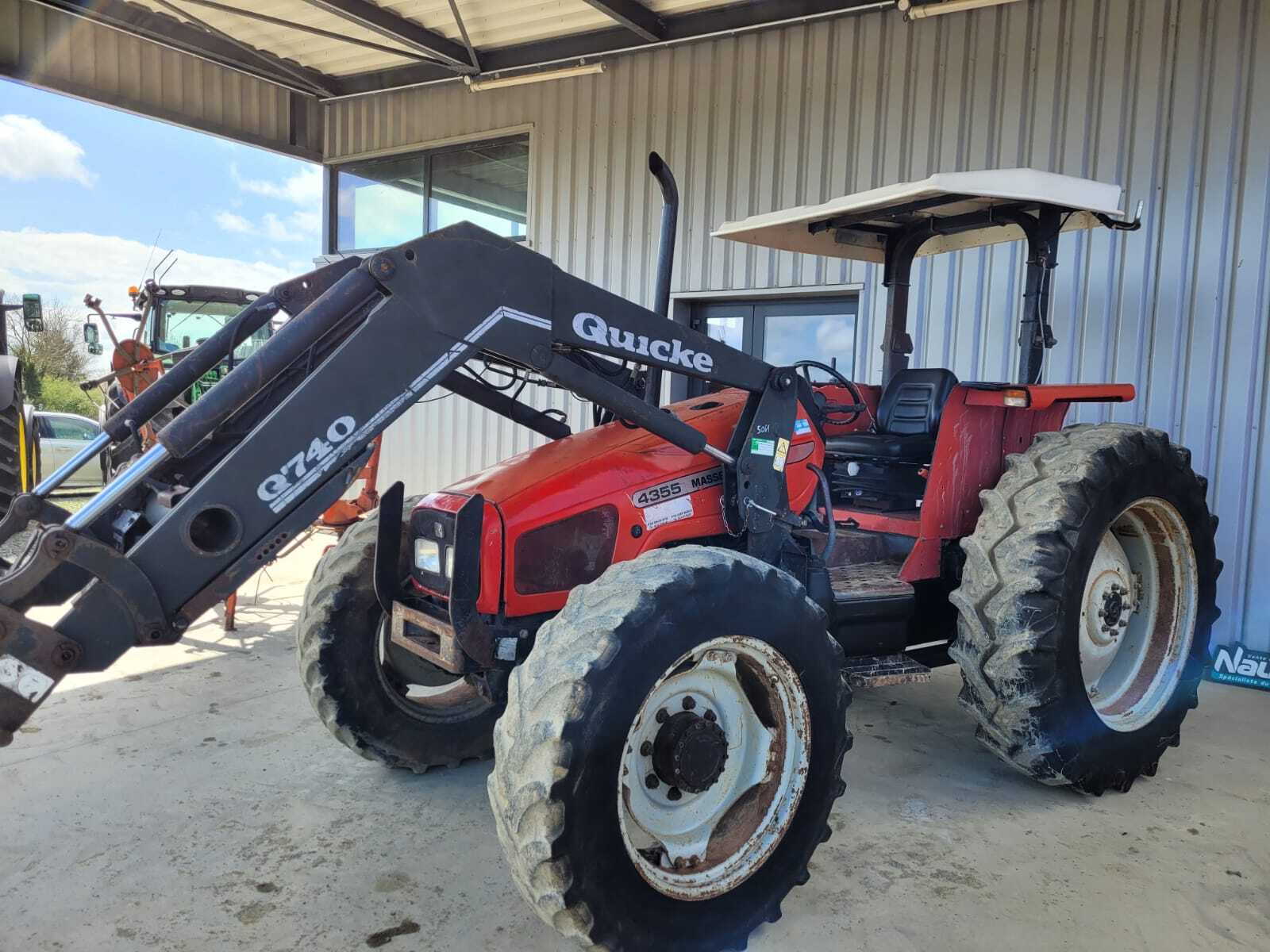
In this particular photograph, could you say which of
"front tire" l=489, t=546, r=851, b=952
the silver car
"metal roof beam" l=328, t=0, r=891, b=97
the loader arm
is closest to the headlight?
the loader arm

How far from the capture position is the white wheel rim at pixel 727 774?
2.43m

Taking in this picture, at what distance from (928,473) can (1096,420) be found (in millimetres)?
2767

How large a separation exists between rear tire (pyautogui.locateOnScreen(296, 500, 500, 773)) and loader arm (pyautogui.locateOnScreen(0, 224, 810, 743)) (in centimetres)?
81

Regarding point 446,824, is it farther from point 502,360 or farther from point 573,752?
point 502,360

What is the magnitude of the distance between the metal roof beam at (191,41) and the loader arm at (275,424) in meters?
7.08

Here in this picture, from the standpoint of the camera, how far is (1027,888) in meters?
2.82

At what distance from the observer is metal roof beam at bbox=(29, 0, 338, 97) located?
25.8ft

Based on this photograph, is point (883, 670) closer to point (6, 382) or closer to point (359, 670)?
point (359, 670)

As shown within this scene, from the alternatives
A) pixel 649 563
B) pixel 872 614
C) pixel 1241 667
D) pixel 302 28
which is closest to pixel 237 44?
pixel 302 28

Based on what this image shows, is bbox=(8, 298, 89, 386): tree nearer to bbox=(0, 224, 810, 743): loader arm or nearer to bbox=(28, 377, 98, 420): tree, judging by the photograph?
bbox=(28, 377, 98, 420): tree

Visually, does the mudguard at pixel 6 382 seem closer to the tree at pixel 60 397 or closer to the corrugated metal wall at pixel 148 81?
the corrugated metal wall at pixel 148 81

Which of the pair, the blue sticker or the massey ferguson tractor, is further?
the blue sticker

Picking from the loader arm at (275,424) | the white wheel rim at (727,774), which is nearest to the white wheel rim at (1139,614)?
the white wheel rim at (727,774)

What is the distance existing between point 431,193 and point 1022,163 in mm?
6003
